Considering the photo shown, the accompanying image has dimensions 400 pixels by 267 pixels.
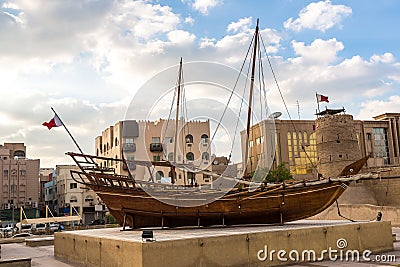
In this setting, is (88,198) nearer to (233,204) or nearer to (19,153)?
(19,153)

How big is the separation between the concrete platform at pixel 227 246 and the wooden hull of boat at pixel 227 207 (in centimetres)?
197

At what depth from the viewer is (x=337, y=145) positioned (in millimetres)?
47844

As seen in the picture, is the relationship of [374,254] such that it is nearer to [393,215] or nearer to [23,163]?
[393,215]

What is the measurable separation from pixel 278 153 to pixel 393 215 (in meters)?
34.8

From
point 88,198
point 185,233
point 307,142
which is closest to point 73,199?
point 88,198

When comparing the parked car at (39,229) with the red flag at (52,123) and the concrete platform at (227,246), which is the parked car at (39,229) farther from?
the concrete platform at (227,246)

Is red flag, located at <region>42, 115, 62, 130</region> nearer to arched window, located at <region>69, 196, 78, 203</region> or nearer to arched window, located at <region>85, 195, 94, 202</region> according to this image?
arched window, located at <region>85, 195, 94, 202</region>

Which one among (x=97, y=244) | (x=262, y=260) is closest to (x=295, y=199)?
(x=262, y=260)

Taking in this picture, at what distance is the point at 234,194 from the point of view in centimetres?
1691

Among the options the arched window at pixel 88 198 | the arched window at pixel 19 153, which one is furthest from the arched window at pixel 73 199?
the arched window at pixel 19 153

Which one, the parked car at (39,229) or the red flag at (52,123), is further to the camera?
the parked car at (39,229)

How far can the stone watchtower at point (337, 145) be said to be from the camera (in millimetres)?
47453

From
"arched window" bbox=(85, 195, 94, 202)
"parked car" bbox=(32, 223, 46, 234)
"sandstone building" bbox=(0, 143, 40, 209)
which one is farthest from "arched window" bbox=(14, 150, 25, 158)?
"parked car" bbox=(32, 223, 46, 234)

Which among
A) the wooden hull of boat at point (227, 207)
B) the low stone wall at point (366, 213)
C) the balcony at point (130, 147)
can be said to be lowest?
the low stone wall at point (366, 213)
